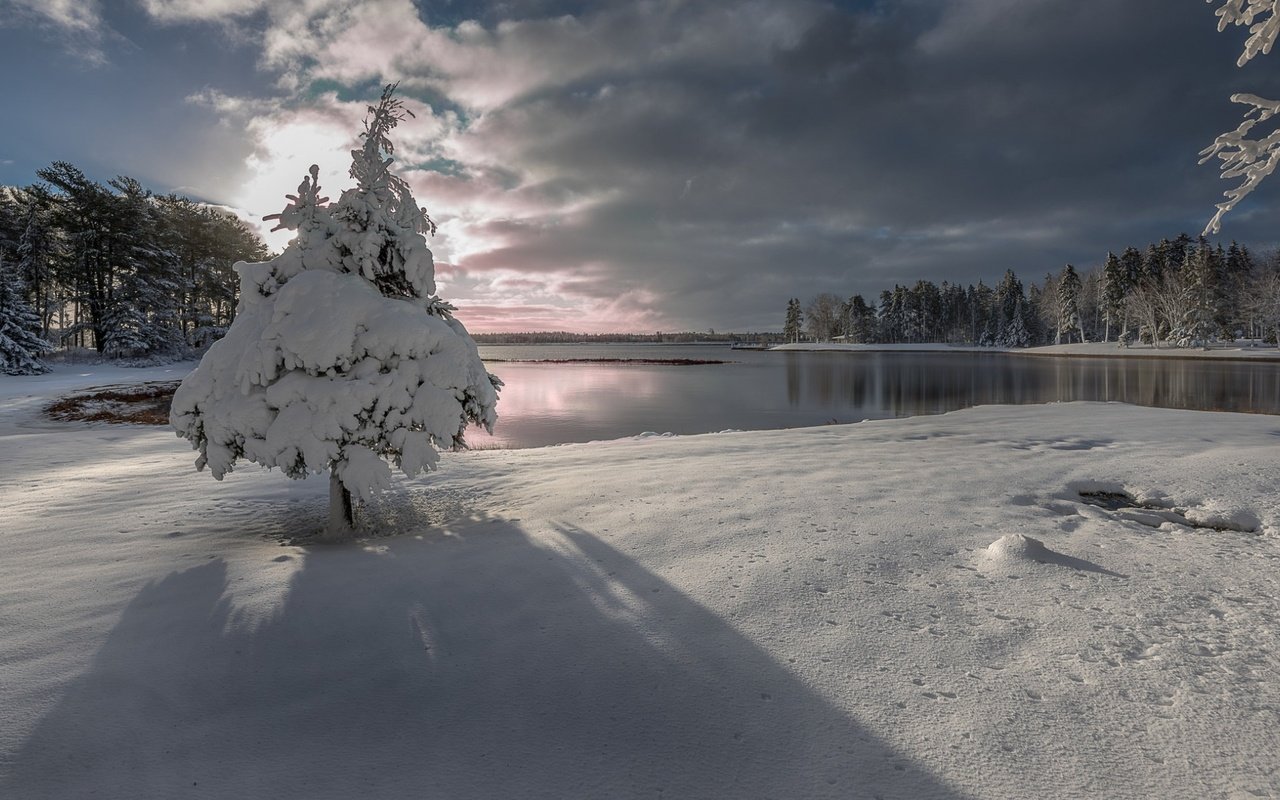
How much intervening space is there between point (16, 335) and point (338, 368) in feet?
145

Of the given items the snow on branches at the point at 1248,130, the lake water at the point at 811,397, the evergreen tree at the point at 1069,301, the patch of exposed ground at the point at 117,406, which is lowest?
the lake water at the point at 811,397

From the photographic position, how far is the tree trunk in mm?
6887

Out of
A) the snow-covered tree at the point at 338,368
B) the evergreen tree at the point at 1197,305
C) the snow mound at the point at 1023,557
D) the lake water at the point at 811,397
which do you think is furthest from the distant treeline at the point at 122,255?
the evergreen tree at the point at 1197,305

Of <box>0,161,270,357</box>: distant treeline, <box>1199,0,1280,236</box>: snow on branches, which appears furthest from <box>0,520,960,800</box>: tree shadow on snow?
<box>0,161,270,357</box>: distant treeline

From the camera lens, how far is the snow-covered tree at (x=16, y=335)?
32.2m

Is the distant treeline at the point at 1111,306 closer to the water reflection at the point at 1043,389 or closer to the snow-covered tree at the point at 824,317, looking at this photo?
the snow-covered tree at the point at 824,317

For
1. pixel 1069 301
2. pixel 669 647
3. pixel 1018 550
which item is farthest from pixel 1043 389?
pixel 1069 301

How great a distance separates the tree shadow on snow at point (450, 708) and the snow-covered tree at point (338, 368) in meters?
2.02

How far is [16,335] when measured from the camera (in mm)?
33469

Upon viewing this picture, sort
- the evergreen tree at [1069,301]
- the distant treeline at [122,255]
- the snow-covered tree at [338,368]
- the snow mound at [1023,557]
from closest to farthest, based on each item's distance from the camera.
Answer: the snow mound at [1023,557] < the snow-covered tree at [338,368] < the distant treeline at [122,255] < the evergreen tree at [1069,301]

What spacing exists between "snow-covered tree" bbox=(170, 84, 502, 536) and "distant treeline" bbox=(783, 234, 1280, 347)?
9336cm

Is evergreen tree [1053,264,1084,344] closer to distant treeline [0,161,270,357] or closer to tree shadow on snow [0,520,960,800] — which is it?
tree shadow on snow [0,520,960,800]

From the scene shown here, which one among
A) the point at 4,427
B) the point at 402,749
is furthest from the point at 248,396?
the point at 4,427

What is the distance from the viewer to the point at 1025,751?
2.81m
